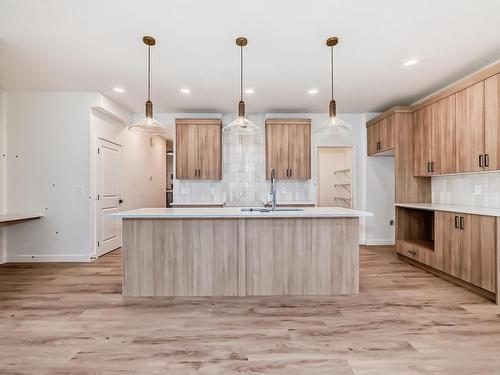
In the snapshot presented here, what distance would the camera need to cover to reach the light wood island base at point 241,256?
2.90m

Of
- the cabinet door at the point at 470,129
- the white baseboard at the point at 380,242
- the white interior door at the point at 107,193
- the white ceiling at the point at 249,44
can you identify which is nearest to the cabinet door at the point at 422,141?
the white ceiling at the point at 249,44

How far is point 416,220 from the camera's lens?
441 centimetres

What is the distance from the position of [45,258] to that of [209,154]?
126 inches

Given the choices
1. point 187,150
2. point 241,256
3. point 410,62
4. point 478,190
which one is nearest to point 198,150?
point 187,150

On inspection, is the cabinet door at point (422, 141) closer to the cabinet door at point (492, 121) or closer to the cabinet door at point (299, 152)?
the cabinet door at point (492, 121)

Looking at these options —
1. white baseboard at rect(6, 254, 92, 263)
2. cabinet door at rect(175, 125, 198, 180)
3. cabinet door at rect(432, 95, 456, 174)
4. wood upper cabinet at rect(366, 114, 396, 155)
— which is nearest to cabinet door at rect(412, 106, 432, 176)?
cabinet door at rect(432, 95, 456, 174)

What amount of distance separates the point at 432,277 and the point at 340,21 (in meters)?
3.27

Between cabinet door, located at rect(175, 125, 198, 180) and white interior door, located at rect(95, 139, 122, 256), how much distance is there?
1.21 metres

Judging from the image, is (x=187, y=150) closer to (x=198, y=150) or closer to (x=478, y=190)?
(x=198, y=150)

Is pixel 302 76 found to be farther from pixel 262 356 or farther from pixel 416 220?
pixel 262 356

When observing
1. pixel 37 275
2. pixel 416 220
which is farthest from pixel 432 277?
pixel 37 275

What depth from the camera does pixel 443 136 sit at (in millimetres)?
3777

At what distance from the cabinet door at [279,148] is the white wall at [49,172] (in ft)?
9.96

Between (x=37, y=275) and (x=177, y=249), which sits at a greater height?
(x=177, y=249)
